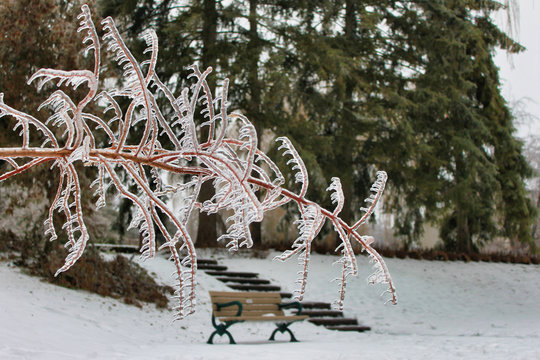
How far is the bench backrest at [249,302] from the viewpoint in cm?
739

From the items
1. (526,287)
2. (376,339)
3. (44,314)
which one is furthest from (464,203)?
(44,314)

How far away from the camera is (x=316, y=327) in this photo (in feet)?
30.5

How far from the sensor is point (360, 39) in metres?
15.1

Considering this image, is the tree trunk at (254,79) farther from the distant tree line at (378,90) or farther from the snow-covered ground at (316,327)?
the snow-covered ground at (316,327)

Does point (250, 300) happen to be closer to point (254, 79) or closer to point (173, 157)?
point (254, 79)

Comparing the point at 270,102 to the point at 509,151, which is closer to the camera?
the point at 270,102

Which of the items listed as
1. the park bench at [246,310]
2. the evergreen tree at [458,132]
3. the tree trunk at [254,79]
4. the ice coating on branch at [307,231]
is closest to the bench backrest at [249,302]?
the park bench at [246,310]

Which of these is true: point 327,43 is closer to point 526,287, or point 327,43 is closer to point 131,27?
point 131,27

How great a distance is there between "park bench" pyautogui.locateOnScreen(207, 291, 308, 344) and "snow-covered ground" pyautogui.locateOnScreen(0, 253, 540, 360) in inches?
11.3

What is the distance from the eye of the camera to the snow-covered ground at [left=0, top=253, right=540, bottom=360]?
580 centimetres

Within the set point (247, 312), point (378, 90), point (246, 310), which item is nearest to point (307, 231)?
point (247, 312)

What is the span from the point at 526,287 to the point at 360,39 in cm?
711

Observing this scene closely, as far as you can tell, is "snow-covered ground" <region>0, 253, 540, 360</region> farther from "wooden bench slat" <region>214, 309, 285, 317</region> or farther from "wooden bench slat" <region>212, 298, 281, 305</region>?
"wooden bench slat" <region>212, 298, 281, 305</region>

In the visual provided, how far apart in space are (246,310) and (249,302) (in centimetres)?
21
